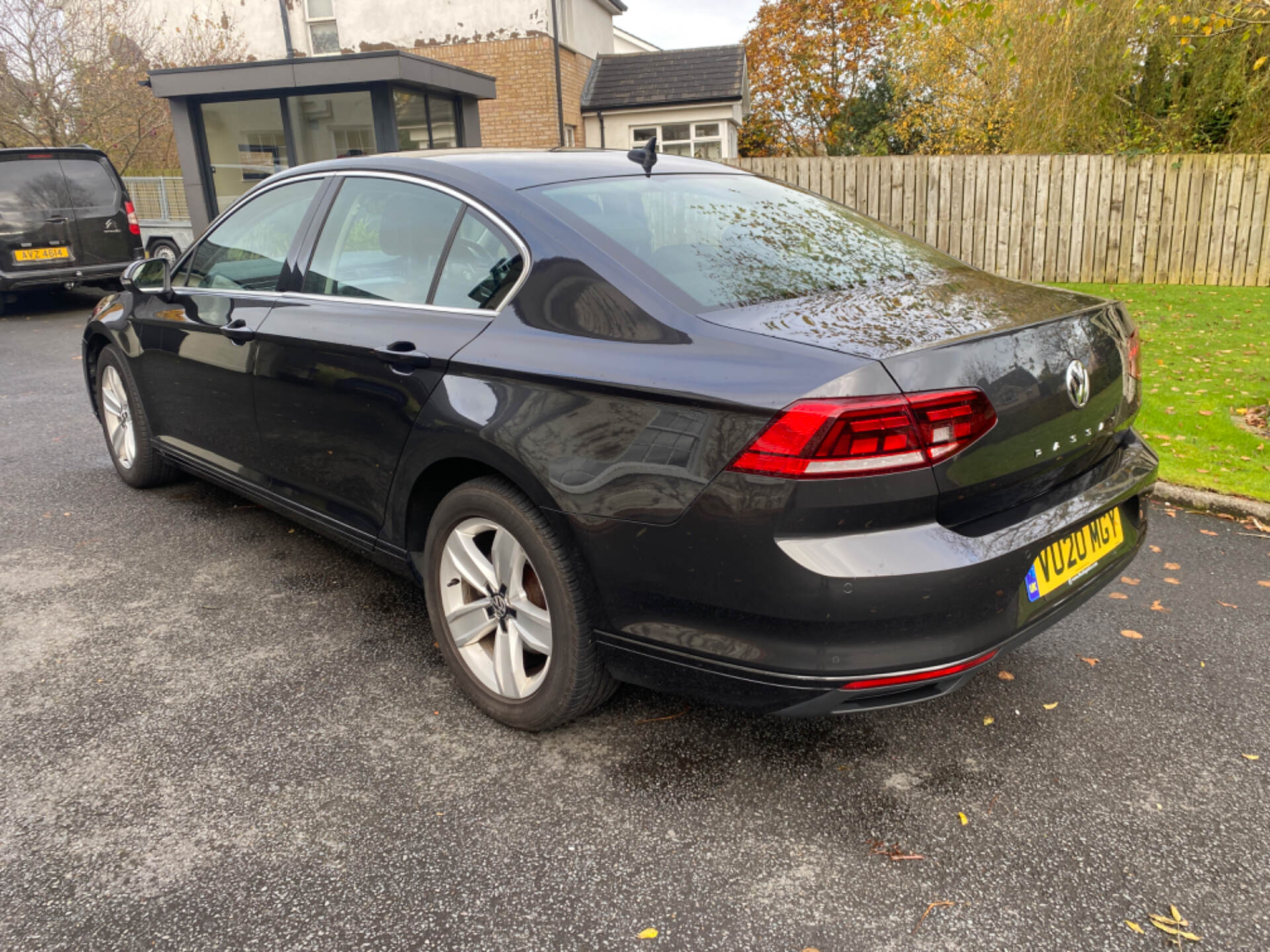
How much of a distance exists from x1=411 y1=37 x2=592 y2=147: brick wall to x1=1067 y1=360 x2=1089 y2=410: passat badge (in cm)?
2138

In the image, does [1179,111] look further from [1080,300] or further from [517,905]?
[517,905]

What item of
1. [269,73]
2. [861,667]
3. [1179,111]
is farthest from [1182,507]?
[269,73]

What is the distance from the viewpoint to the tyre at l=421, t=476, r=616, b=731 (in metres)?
2.62

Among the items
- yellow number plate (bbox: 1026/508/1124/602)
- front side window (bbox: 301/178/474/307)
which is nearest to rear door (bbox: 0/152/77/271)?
front side window (bbox: 301/178/474/307)

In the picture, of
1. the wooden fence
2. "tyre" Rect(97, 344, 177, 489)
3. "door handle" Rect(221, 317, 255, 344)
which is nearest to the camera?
"door handle" Rect(221, 317, 255, 344)

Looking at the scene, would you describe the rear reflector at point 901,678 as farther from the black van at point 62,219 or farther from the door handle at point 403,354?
the black van at point 62,219

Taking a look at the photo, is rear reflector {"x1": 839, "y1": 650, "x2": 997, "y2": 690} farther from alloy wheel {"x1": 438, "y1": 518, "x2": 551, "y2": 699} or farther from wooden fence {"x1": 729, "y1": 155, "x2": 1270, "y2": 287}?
wooden fence {"x1": 729, "y1": 155, "x2": 1270, "y2": 287}

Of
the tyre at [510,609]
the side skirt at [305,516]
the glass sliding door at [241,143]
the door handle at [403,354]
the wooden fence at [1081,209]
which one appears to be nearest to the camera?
the tyre at [510,609]

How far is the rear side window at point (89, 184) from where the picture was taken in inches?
482

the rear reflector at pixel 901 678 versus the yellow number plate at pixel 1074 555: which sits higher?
the yellow number plate at pixel 1074 555

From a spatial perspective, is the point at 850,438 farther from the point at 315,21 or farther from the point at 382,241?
the point at 315,21

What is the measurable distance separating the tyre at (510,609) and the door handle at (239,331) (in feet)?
4.18

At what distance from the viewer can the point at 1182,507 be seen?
4848mm

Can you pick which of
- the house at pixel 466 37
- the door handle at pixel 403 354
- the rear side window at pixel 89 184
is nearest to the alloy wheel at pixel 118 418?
the door handle at pixel 403 354
